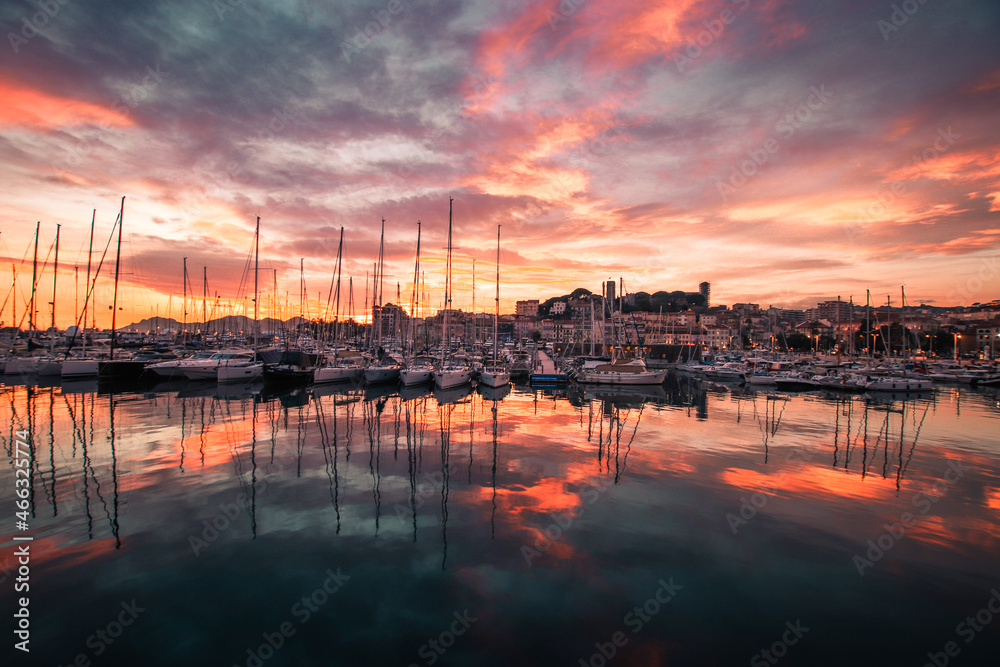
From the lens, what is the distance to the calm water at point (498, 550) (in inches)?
238

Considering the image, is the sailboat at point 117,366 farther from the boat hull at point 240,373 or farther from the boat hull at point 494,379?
the boat hull at point 494,379

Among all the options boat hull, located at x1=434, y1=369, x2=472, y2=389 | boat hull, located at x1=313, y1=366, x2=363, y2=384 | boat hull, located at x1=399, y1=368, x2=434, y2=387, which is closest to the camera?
boat hull, located at x1=434, y1=369, x2=472, y2=389

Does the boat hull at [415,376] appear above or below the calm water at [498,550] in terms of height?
above

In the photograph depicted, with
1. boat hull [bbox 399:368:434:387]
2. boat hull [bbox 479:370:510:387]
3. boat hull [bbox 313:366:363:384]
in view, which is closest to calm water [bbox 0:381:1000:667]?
boat hull [bbox 399:368:434:387]

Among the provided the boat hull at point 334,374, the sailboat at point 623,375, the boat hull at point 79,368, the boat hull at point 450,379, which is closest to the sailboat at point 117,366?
the boat hull at point 79,368

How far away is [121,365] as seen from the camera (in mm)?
37250

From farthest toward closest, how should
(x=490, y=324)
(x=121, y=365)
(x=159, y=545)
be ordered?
(x=490, y=324) → (x=121, y=365) → (x=159, y=545)

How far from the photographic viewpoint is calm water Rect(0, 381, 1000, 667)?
6055 millimetres

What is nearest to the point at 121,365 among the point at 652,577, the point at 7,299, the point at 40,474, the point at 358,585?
the point at 7,299

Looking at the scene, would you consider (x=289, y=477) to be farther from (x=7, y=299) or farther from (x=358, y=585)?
(x=7, y=299)

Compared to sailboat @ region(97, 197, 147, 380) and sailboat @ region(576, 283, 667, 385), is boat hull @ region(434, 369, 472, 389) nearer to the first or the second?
sailboat @ region(576, 283, 667, 385)

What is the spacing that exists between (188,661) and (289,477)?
24.1 feet

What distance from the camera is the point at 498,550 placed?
28.1ft

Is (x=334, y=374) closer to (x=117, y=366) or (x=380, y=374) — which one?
(x=380, y=374)
